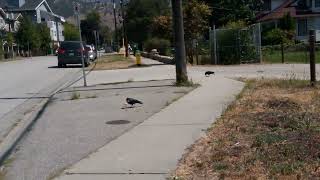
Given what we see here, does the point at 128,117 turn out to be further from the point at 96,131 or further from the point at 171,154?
the point at 171,154

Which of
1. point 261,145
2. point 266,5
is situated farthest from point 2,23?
point 261,145

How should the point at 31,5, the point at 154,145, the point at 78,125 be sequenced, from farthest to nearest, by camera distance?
the point at 31,5, the point at 78,125, the point at 154,145

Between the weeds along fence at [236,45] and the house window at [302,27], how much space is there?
110 feet

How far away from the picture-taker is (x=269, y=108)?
1082 centimetres

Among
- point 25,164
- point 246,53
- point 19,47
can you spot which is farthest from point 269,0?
point 25,164

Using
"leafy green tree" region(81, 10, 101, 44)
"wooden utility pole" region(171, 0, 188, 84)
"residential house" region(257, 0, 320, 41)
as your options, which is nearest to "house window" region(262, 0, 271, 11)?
"residential house" region(257, 0, 320, 41)

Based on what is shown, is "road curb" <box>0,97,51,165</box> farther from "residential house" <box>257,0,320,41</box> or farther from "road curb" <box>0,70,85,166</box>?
"residential house" <box>257,0,320,41</box>

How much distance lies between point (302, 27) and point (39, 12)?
89647 mm

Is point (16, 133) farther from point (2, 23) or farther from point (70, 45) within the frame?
point (2, 23)

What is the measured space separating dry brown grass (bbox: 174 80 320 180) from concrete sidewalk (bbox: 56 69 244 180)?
0.76ft

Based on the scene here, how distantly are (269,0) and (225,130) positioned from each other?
209ft

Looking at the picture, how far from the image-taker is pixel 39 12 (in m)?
140

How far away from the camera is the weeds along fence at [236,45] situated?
2959 cm

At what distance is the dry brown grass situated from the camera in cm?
627
